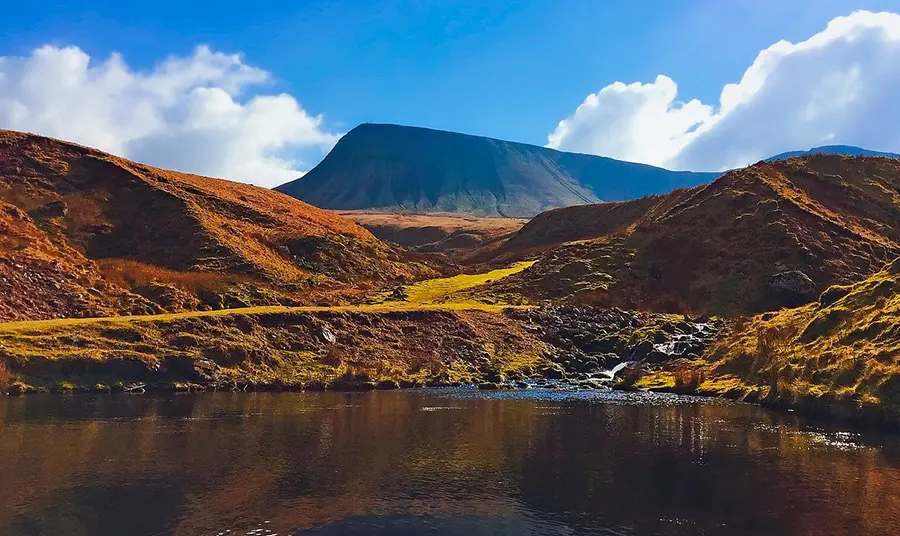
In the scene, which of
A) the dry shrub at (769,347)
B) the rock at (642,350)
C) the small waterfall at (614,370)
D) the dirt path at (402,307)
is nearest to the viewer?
the dry shrub at (769,347)

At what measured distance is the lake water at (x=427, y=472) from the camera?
21.7 meters

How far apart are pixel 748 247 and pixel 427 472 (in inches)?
3120

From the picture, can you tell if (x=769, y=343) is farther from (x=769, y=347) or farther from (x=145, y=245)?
(x=145, y=245)

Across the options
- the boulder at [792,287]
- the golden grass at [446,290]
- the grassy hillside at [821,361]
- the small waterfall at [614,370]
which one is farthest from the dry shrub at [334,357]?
the boulder at [792,287]

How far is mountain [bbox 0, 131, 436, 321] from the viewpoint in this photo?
68438mm

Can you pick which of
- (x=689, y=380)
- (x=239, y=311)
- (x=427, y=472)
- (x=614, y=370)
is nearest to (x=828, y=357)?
(x=689, y=380)

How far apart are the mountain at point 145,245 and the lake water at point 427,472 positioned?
27.8m

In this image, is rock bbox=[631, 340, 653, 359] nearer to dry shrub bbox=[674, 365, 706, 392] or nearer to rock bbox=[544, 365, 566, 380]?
dry shrub bbox=[674, 365, 706, 392]

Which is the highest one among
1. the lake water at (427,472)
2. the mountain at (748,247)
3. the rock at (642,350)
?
the mountain at (748,247)

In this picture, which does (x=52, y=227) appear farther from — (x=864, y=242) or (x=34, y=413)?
(x=864, y=242)

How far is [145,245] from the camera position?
89.7 metres

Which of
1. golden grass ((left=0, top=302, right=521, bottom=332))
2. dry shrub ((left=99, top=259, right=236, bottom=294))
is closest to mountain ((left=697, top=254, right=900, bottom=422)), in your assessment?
golden grass ((left=0, top=302, right=521, bottom=332))

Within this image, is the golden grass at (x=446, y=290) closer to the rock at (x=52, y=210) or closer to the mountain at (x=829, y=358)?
the mountain at (x=829, y=358)

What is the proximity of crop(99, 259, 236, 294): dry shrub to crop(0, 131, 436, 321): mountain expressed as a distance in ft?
0.47
